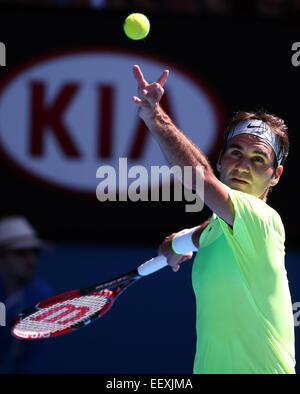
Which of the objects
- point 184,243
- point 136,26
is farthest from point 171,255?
point 136,26

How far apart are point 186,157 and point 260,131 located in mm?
628

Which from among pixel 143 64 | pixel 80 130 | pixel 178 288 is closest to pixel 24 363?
pixel 178 288

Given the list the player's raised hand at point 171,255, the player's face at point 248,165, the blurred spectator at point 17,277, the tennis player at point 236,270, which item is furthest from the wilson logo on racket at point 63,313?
the player's face at point 248,165

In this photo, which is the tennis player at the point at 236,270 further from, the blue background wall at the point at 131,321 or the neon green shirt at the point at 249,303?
the blue background wall at the point at 131,321

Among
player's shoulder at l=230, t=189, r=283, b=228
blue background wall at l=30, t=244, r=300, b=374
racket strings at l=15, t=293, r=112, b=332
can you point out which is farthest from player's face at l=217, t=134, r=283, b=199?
blue background wall at l=30, t=244, r=300, b=374

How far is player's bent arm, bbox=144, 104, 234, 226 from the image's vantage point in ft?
10.9

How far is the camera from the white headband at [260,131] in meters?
3.82

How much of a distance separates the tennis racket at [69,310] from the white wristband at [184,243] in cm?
25

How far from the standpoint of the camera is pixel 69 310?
481cm

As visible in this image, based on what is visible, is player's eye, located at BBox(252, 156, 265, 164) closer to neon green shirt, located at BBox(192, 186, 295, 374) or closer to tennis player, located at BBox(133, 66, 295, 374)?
tennis player, located at BBox(133, 66, 295, 374)

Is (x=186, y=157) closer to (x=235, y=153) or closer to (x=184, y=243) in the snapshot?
(x=235, y=153)
